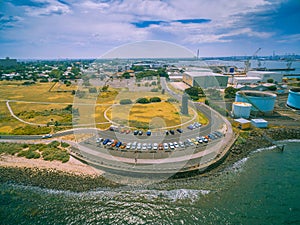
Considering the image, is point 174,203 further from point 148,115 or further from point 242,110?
point 242,110

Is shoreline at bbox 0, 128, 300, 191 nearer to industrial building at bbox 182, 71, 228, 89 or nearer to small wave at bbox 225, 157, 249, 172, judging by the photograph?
small wave at bbox 225, 157, 249, 172

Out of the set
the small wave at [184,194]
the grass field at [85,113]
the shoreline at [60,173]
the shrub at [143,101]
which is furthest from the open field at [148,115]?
the small wave at [184,194]

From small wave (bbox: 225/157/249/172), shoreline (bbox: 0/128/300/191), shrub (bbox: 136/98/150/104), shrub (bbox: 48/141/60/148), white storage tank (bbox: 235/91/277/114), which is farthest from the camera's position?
shrub (bbox: 136/98/150/104)

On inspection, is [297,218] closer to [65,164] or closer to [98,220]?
[98,220]

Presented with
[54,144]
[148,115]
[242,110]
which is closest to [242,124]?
[242,110]

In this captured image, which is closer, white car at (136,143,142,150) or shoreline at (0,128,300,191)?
shoreline at (0,128,300,191)

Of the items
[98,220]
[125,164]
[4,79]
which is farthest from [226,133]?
[4,79]

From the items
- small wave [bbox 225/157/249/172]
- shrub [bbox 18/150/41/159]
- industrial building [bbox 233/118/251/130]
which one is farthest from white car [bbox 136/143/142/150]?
industrial building [bbox 233/118/251/130]

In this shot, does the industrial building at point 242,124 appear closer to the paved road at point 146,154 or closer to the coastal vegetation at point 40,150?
the paved road at point 146,154
